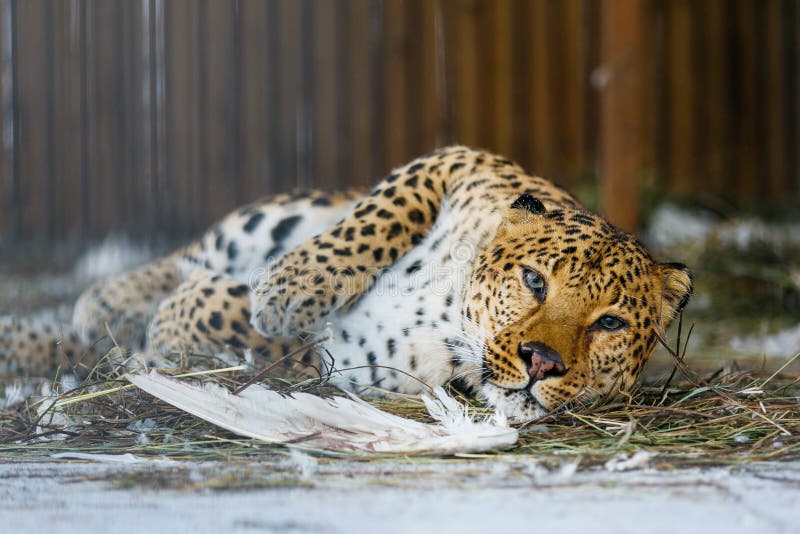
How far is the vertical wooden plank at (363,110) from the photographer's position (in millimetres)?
7820

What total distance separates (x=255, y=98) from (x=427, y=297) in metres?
4.72

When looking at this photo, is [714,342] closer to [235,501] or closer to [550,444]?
[550,444]

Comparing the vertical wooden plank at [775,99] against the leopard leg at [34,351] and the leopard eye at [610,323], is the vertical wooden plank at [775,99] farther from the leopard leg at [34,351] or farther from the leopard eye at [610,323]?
the leopard leg at [34,351]

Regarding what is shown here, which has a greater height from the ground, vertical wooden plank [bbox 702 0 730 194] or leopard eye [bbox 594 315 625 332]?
vertical wooden plank [bbox 702 0 730 194]

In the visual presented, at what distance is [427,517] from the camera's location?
83.0 inches

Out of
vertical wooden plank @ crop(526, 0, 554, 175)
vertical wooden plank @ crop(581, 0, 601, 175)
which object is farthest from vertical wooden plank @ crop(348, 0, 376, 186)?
vertical wooden plank @ crop(581, 0, 601, 175)

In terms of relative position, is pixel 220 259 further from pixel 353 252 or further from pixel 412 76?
pixel 412 76

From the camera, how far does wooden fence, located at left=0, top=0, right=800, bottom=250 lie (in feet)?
24.3

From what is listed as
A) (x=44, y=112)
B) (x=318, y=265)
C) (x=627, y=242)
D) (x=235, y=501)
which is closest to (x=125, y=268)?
(x=44, y=112)

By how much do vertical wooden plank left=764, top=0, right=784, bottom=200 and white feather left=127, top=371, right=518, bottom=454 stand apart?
22.3 ft

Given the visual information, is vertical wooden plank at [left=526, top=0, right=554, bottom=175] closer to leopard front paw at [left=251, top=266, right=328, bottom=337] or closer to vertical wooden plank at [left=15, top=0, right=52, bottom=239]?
vertical wooden plank at [left=15, top=0, right=52, bottom=239]

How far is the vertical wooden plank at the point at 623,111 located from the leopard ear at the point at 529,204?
2785 millimetres

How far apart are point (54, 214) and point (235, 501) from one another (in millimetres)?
6111

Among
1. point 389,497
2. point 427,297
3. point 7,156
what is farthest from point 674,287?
point 7,156
